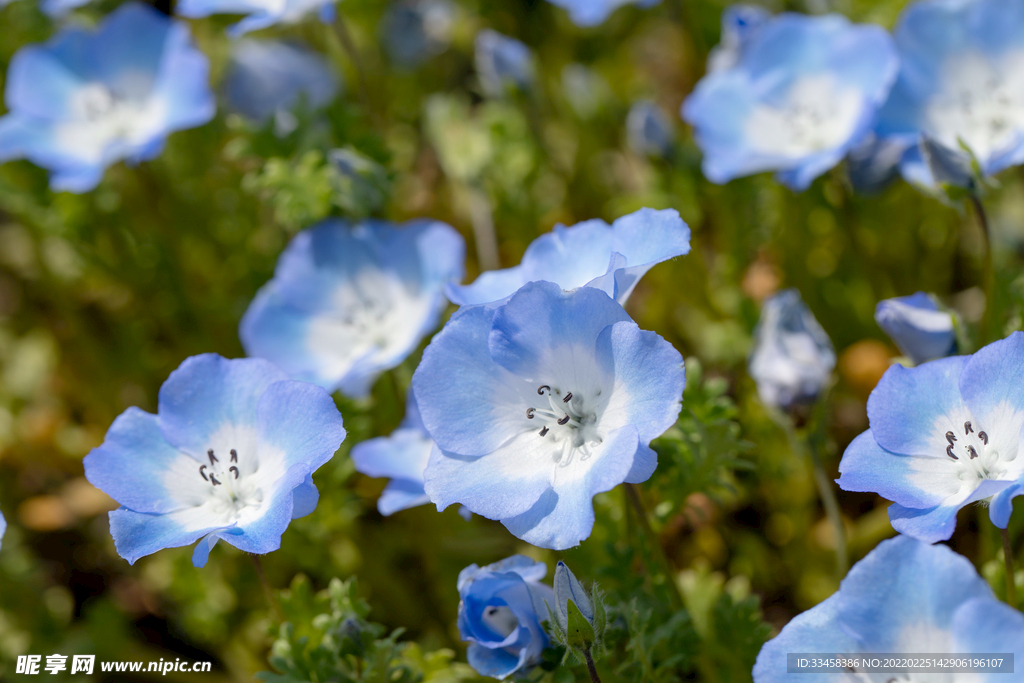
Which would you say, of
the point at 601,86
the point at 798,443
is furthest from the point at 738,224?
the point at 798,443

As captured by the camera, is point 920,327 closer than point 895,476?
No

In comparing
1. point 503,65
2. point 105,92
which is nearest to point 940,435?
point 503,65

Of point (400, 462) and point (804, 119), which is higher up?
point (804, 119)

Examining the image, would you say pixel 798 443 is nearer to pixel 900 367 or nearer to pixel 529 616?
pixel 900 367

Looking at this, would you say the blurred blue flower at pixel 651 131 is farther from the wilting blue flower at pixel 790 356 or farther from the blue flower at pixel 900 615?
the blue flower at pixel 900 615

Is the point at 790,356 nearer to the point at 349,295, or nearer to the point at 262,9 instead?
the point at 349,295

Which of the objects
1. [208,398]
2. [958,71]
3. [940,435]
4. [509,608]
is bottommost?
[509,608]

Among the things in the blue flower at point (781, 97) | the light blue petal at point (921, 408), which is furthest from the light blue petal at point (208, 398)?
the blue flower at point (781, 97)

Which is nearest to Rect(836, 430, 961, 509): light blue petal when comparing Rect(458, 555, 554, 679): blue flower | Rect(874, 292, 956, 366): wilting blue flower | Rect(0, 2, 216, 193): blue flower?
Rect(874, 292, 956, 366): wilting blue flower
